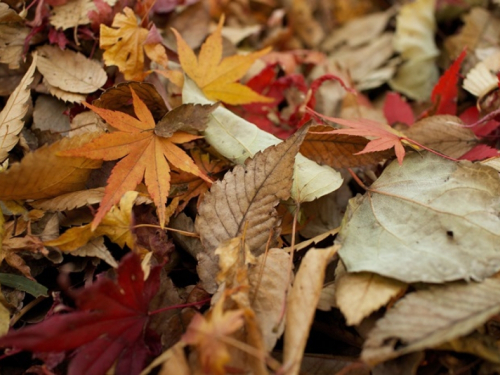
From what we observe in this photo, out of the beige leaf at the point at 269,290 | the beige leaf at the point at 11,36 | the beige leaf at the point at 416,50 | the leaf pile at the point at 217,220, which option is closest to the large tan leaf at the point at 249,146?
the leaf pile at the point at 217,220

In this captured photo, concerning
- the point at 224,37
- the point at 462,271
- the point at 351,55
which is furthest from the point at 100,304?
the point at 351,55

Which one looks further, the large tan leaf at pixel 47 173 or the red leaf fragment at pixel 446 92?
the red leaf fragment at pixel 446 92

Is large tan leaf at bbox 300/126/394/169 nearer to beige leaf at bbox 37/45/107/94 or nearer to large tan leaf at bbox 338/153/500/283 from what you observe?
large tan leaf at bbox 338/153/500/283

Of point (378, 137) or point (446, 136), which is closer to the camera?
point (378, 137)

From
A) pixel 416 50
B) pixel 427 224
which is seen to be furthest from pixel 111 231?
pixel 416 50

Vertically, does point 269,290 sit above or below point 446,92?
Result: below

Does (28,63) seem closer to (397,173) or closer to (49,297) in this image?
(49,297)

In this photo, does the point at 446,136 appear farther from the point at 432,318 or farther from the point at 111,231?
the point at 111,231

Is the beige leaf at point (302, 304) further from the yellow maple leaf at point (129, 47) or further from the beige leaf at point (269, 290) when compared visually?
the yellow maple leaf at point (129, 47)
